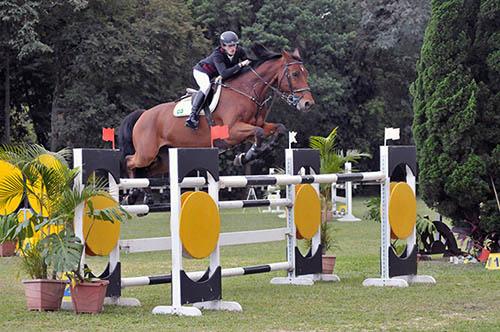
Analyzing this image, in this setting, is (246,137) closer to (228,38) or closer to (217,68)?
(217,68)

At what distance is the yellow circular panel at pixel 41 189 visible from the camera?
7633 millimetres

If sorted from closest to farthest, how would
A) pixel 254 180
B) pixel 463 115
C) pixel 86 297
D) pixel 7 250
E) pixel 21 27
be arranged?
pixel 86 297, pixel 254 180, pixel 463 115, pixel 7 250, pixel 21 27

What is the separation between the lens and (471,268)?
1141 centimetres

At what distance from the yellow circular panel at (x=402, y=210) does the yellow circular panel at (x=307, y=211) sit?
0.79 metres

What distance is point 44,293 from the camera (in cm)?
763

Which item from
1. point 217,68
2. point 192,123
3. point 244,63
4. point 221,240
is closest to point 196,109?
point 192,123

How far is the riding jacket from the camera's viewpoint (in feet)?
36.9

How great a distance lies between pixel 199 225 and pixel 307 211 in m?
2.56

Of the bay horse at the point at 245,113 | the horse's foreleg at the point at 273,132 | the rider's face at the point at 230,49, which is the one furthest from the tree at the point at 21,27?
the horse's foreleg at the point at 273,132

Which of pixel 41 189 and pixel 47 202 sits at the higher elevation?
pixel 41 189

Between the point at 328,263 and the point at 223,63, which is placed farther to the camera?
the point at 223,63

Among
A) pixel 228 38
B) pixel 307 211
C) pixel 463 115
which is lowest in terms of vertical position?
pixel 307 211

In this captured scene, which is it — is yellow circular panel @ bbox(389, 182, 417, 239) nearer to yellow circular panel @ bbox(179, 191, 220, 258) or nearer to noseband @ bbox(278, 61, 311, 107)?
noseband @ bbox(278, 61, 311, 107)

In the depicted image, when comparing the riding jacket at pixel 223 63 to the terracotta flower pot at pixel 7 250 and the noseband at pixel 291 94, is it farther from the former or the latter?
the terracotta flower pot at pixel 7 250
